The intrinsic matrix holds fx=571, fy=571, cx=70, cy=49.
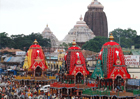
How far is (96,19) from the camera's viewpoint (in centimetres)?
18012

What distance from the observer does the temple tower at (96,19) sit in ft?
590

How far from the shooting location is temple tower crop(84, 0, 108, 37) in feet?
590

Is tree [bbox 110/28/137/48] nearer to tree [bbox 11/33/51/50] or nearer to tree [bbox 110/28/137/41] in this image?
tree [bbox 110/28/137/41]

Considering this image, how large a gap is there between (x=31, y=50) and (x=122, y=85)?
2128cm

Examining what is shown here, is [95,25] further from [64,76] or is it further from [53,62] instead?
[64,76]

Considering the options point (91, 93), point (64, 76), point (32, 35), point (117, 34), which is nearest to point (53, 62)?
point (64, 76)

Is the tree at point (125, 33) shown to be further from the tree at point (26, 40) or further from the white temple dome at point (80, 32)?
the tree at point (26, 40)

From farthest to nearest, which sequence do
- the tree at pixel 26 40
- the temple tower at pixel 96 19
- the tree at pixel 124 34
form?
the temple tower at pixel 96 19 → the tree at pixel 124 34 → the tree at pixel 26 40

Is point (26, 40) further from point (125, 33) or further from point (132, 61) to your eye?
point (132, 61)

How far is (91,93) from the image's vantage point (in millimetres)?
56844

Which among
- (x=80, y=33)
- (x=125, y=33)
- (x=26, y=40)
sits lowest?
(x=26, y=40)

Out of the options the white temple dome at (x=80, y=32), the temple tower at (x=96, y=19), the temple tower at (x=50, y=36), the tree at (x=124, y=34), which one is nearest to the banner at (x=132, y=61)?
the tree at (x=124, y=34)

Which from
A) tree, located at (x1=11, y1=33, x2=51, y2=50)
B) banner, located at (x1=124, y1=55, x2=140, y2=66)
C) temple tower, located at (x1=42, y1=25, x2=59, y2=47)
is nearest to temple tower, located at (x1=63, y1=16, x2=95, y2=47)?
temple tower, located at (x1=42, y1=25, x2=59, y2=47)

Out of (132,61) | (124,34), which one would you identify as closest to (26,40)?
(124,34)
